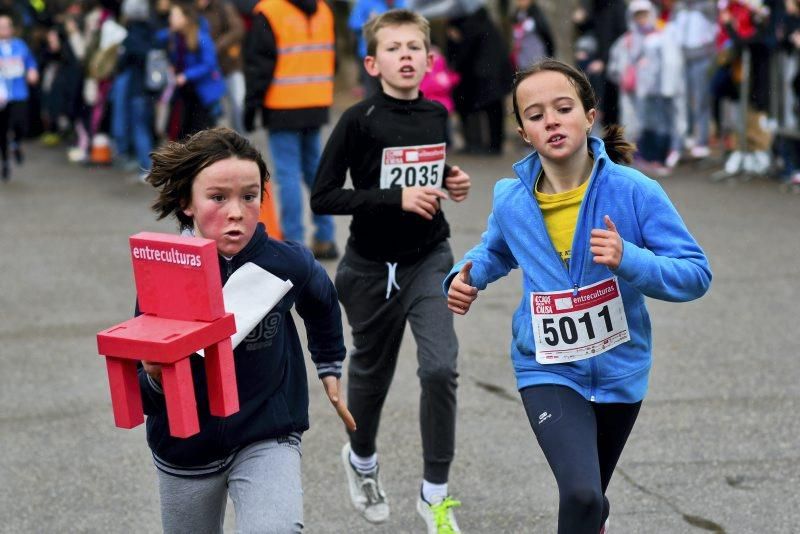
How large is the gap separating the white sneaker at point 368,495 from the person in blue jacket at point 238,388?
1.46 metres

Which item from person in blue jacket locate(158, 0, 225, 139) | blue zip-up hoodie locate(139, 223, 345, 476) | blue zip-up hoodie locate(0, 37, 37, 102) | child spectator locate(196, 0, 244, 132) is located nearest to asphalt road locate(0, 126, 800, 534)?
blue zip-up hoodie locate(139, 223, 345, 476)

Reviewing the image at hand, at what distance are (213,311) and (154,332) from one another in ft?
0.49

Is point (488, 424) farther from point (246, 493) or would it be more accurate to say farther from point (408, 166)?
point (246, 493)

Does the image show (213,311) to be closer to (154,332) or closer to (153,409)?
(154,332)

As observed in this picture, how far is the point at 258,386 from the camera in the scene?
148 inches

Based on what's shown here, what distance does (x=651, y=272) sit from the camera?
3.62 m

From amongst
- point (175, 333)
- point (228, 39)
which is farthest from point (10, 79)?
point (175, 333)

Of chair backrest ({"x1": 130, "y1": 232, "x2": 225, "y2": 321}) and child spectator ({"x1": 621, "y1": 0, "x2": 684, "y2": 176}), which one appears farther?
child spectator ({"x1": 621, "y1": 0, "x2": 684, "y2": 176})

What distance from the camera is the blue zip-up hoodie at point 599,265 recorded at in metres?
3.77

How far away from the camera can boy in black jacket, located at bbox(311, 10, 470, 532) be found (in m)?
5.07

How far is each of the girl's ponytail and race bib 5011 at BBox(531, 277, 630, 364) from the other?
492mm

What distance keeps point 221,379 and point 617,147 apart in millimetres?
1510

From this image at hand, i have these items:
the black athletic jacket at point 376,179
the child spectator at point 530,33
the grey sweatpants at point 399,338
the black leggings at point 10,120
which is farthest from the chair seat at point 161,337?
the child spectator at point 530,33

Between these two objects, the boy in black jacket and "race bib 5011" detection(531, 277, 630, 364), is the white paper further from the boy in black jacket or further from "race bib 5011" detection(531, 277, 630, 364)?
the boy in black jacket
